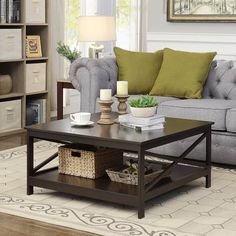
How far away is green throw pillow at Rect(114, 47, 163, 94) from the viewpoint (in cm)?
561

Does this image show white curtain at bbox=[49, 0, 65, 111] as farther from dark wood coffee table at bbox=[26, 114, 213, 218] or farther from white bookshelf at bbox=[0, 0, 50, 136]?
dark wood coffee table at bbox=[26, 114, 213, 218]

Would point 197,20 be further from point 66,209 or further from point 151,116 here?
point 66,209

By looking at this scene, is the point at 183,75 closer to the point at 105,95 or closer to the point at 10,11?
the point at 105,95

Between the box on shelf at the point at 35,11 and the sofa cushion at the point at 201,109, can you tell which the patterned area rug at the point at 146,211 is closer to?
the sofa cushion at the point at 201,109

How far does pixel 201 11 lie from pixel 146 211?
3.40 meters

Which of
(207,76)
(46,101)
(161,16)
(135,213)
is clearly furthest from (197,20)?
(135,213)

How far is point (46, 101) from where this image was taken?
6.71 metres

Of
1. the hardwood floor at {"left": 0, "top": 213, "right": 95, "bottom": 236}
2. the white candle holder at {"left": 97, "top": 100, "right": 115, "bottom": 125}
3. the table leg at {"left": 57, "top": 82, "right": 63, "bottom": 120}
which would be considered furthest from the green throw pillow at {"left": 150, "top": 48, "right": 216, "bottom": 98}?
the hardwood floor at {"left": 0, "top": 213, "right": 95, "bottom": 236}

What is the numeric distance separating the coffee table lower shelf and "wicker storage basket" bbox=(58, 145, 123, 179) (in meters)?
0.04

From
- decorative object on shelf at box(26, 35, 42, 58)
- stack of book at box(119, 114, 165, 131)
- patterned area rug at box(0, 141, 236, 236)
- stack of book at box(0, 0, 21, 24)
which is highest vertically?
stack of book at box(0, 0, 21, 24)

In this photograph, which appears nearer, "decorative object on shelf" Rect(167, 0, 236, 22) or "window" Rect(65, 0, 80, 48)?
"decorative object on shelf" Rect(167, 0, 236, 22)

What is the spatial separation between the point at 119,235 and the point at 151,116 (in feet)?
3.17

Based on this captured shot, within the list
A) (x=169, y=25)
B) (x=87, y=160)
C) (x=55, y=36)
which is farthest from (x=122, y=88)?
(x=55, y=36)

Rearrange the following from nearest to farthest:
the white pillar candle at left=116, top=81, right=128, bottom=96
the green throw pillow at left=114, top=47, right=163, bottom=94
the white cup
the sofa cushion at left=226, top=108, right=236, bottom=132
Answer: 1. the white cup
2. the white pillar candle at left=116, top=81, right=128, bottom=96
3. the sofa cushion at left=226, top=108, right=236, bottom=132
4. the green throw pillow at left=114, top=47, right=163, bottom=94
